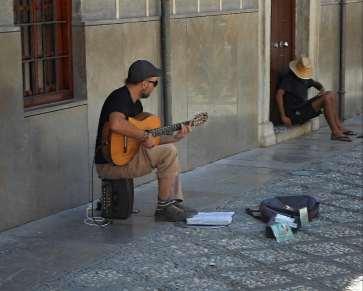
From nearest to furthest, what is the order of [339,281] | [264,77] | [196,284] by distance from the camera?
[196,284], [339,281], [264,77]

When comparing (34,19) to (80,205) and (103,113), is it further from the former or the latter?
(80,205)

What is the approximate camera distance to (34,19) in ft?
24.2

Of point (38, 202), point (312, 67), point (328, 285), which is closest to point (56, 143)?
point (38, 202)

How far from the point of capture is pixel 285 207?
24.0ft

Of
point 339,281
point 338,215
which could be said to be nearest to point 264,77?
point 338,215

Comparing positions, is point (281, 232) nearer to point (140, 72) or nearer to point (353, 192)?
point (140, 72)

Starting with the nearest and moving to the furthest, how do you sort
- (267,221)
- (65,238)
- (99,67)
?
(65,238) → (267,221) → (99,67)

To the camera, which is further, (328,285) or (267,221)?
(267,221)

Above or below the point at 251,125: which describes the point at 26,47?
above

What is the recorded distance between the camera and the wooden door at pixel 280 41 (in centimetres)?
1166

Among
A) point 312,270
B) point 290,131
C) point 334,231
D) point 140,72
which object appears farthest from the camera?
point 290,131

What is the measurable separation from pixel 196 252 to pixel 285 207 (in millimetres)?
1186

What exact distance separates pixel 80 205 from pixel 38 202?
0.61 metres

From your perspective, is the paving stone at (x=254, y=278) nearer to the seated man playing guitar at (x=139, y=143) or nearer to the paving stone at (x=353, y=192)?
Answer: the seated man playing guitar at (x=139, y=143)
